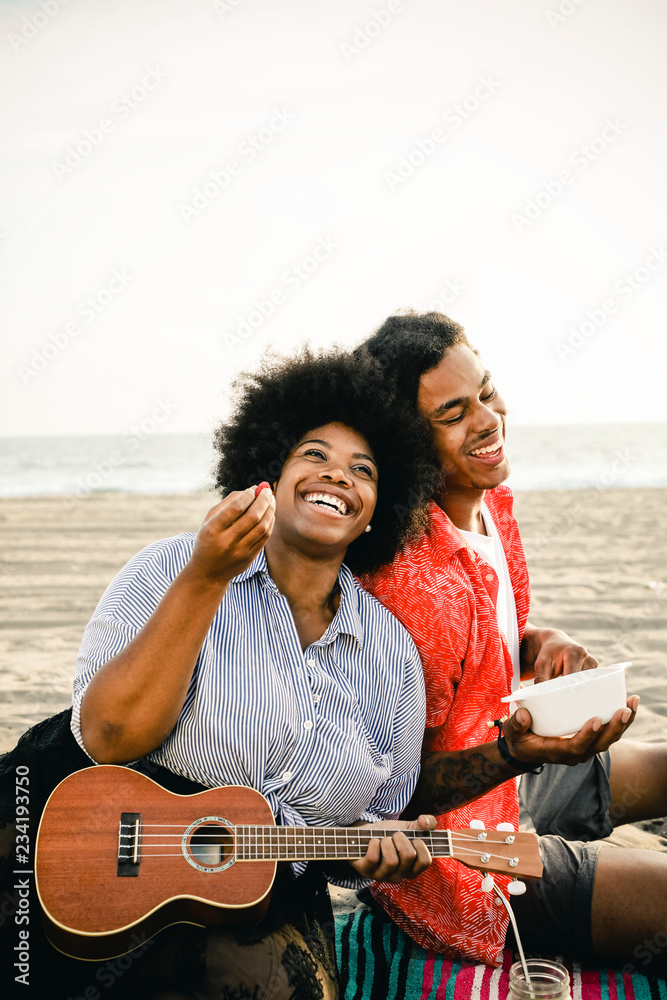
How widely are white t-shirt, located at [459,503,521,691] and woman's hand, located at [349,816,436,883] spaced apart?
3.67 feet

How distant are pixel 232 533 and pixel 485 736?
4.84ft

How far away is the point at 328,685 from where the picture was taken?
8.44 feet

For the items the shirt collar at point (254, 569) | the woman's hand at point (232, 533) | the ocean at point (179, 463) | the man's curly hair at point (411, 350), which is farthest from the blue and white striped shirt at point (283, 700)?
the ocean at point (179, 463)

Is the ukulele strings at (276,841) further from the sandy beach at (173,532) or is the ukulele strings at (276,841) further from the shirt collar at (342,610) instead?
the sandy beach at (173,532)

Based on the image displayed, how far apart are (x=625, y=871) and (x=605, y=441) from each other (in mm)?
49797

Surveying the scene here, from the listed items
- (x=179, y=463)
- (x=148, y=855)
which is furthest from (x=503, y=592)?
(x=179, y=463)

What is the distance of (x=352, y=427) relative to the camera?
3.13 m

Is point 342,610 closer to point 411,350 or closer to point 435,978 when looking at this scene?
point 411,350

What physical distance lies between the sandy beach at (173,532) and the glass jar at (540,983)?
2901mm

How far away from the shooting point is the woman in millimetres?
2137

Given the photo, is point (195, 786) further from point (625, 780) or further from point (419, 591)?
point (625, 780)

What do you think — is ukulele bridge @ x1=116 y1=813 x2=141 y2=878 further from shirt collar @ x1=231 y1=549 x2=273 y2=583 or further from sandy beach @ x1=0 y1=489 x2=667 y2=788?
sandy beach @ x1=0 y1=489 x2=667 y2=788

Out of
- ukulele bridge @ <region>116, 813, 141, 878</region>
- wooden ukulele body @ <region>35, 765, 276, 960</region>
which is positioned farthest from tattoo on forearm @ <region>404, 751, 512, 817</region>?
ukulele bridge @ <region>116, 813, 141, 878</region>

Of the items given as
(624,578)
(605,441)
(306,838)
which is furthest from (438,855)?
(605,441)
